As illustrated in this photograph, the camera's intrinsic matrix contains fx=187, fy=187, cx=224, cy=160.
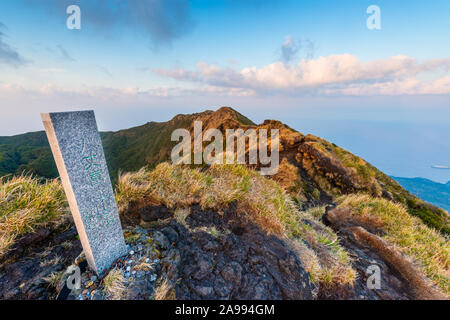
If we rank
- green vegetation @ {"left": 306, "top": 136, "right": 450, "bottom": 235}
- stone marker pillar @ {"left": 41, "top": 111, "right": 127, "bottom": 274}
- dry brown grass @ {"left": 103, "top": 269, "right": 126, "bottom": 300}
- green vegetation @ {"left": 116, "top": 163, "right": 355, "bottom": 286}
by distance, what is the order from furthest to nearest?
green vegetation @ {"left": 306, "top": 136, "right": 450, "bottom": 235} → green vegetation @ {"left": 116, "top": 163, "right": 355, "bottom": 286} → dry brown grass @ {"left": 103, "top": 269, "right": 126, "bottom": 300} → stone marker pillar @ {"left": 41, "top": 111, "right": 127, "bottom": 274}

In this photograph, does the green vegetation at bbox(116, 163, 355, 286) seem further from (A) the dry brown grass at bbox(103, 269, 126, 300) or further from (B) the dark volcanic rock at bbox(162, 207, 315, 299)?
(A) the dry brown grass at bbox(103, 269, 126, 300)

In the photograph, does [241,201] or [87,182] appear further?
[241,201]

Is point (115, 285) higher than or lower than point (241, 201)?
higher

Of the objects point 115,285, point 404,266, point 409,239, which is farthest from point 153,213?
point 409,239

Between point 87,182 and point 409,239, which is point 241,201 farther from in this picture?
point 409,239

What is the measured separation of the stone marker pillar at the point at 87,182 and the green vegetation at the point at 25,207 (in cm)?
143

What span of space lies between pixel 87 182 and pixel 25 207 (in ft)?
7.19

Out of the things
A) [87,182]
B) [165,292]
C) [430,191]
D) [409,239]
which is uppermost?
[87,182]

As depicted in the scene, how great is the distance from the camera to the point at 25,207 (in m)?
3.95

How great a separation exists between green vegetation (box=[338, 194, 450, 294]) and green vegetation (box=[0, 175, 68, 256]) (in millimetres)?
9571

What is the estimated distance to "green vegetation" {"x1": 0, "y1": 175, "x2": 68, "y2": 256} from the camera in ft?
11.5

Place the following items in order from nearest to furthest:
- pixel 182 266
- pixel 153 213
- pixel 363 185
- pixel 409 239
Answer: pixel 182 266
pixel 153 213
pixel 409 239
pixel 363 185

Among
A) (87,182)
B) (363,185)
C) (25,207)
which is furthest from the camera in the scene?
(363,185)

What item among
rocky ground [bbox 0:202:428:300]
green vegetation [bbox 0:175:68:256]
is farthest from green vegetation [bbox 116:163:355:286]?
green vegetation [bbox 0:175:68:256]
